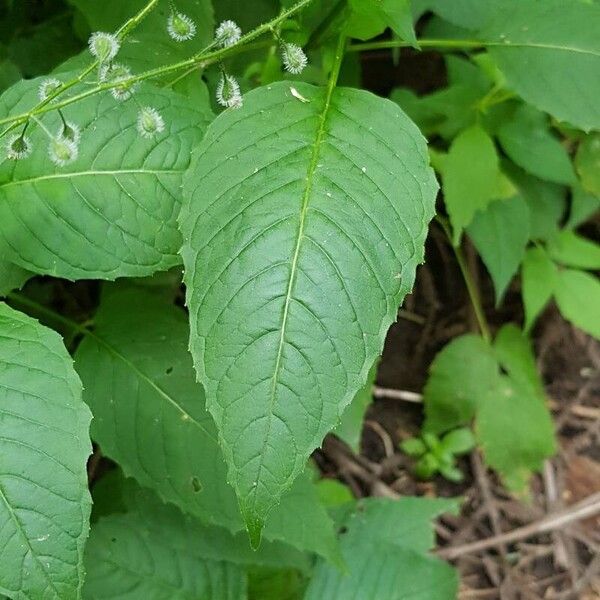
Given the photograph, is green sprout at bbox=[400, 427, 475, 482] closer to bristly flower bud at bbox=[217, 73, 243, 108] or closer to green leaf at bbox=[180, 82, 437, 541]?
green leaf at bbox=[180, 82, 437, 541]

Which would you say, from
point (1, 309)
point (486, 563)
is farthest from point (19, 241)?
point (486, 563)

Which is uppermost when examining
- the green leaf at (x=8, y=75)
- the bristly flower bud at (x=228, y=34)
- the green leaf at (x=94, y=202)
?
the bristly flower bud at (x=228, y=34)

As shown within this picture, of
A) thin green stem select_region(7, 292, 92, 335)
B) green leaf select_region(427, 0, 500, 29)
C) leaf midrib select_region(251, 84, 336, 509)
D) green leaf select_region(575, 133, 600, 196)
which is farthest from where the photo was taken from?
green leaf select_region(575, 133, 600, 196)

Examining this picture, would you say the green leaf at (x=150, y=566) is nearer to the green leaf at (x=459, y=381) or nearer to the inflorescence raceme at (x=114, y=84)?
the inflorescence raceme at (x=114, y=84)

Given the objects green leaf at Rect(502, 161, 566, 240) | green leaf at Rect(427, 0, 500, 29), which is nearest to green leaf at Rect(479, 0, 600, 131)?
green leaf at Rect(427, 0, 500, 29)

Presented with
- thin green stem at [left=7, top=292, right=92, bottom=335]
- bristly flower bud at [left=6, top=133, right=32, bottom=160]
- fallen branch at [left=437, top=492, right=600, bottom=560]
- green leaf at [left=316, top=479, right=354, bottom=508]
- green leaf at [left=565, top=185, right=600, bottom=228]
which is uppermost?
bristly flower bud at [left=6, top=133, right=32, bottom=160]

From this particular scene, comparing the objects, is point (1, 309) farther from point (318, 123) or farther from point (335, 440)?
point (335, 440)

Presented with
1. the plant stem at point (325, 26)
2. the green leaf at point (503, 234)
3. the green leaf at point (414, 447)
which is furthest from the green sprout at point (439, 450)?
the plant stem at point (325, 26)

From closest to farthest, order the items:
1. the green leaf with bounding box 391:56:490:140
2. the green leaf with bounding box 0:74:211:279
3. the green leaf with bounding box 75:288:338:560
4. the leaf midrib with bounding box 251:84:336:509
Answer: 1. the leaf midrib with bounding box 251:84:336:509
2. the green leaf with bounding box 0:74:211:279
3. the green leaf with bounding box 75:288:338:560
4. the green leaf with bounding box 391:56:490:140
